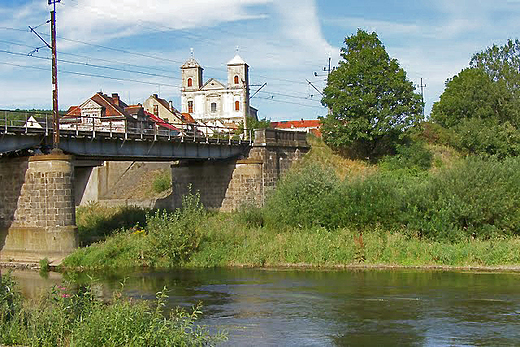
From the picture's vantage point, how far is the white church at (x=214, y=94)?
121812 millimetres

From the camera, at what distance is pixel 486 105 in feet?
198

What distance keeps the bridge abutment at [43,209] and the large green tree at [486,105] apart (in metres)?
34.1

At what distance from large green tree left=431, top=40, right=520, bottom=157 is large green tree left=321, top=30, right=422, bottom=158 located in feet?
21.2

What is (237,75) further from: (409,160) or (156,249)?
(156,249)

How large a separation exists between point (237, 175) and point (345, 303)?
87.0 ft

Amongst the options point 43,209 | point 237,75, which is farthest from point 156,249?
point 237,75

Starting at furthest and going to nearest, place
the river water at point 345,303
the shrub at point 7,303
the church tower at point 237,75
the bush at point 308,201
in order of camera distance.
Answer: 1. the church tower at point 237,75
2. the bush at point 308,201
3. the river water at point 345,303
4. the shrub at point 7,303

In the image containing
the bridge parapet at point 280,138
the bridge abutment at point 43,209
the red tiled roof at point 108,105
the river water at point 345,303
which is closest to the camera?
the river water at point 345,303

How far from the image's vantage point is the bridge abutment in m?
36.4

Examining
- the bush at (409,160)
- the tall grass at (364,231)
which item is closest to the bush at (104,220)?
the tall grass at (364,231)

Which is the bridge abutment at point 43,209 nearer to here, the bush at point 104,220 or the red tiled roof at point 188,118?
the bush at point 104,220

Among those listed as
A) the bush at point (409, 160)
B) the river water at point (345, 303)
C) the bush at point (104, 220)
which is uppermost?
the bush at point (409, 160)

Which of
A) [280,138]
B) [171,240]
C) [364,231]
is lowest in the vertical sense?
[171,240]

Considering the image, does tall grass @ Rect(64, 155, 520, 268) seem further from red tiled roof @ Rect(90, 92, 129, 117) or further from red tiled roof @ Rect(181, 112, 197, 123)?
red tiled roof @ Rect(181, 112, 197, 123)
